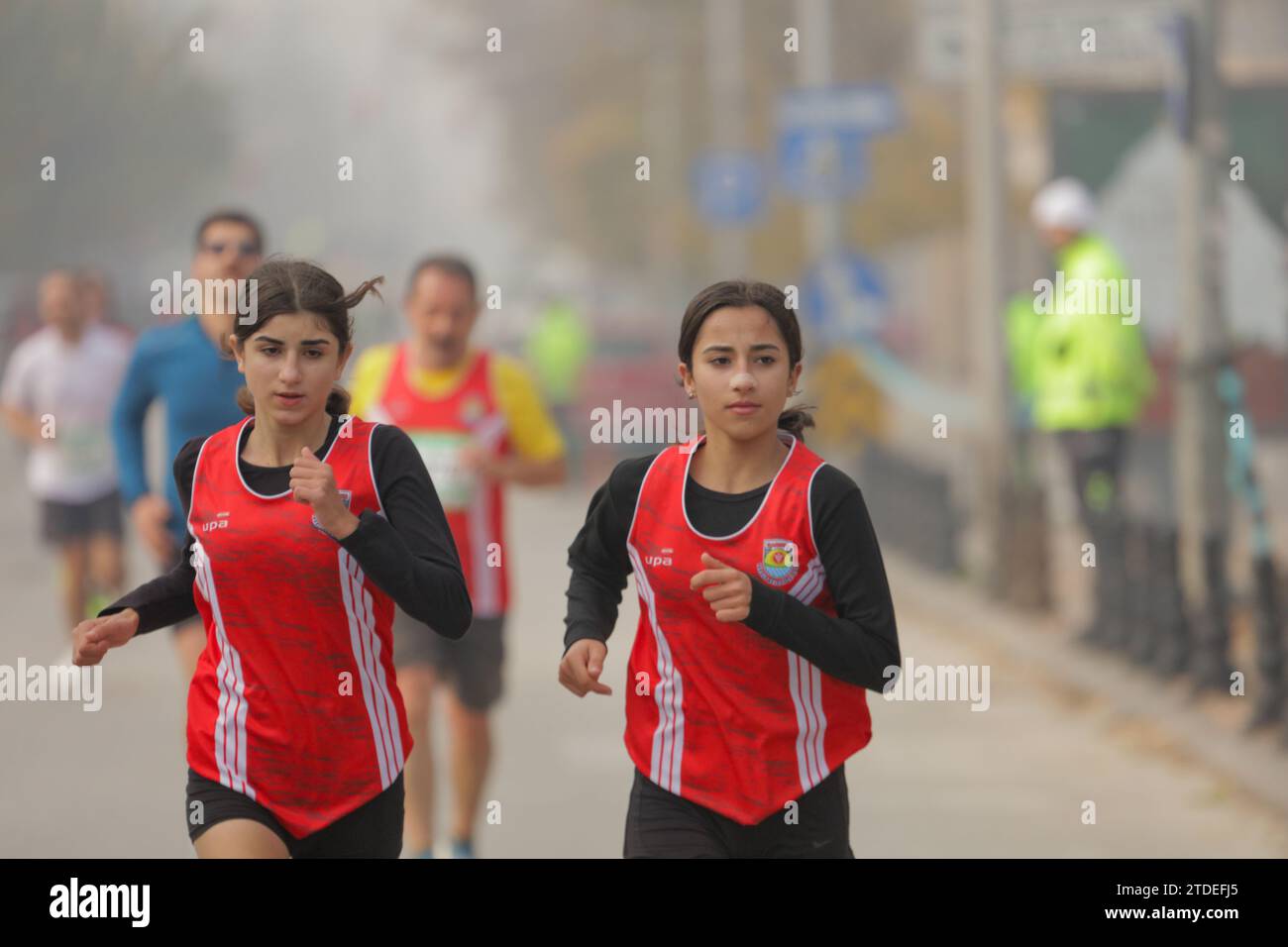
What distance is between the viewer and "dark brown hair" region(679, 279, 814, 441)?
449cm

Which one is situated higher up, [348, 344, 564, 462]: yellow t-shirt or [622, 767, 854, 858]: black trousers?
[348, 344, 564, 462]: yellow t-shirt

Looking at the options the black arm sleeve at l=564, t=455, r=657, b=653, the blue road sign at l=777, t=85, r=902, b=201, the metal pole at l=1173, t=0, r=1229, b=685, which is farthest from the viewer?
the blue road sign at l=777, t=85, r=902, b=201

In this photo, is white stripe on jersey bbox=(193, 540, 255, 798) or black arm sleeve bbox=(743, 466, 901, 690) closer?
black arm sleeve bbox=(743, 466, 901, 690)

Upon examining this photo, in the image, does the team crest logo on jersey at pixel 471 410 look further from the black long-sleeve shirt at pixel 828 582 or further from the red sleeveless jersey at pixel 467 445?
the black long-sleeve shirt at pixel 828 582

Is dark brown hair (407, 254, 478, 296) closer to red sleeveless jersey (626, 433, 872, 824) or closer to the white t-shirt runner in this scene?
red sleeveless jersey (626, 433, 872, 824)

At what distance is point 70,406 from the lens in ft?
40.1

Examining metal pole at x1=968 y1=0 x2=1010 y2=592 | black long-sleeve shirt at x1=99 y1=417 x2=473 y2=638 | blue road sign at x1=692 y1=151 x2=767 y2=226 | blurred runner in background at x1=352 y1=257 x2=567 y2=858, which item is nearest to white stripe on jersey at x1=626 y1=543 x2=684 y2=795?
black long-sleeve shirt at x1=99 y1=417 x2=473 y2=638

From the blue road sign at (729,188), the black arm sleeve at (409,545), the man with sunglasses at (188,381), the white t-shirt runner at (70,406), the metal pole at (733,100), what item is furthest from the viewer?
the metal pole at (733,100)

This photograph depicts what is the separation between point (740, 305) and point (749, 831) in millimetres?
954

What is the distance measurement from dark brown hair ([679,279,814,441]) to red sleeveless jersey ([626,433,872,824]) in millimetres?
204

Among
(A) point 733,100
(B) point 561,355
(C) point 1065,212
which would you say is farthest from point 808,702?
(A) point 733,100

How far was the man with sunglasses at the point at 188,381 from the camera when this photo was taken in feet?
24.2

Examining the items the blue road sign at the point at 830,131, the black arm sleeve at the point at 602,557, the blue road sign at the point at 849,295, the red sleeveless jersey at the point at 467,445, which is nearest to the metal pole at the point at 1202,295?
the red sleeveless jersey at the point at 467,445

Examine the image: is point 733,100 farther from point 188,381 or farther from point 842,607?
point 842,607
